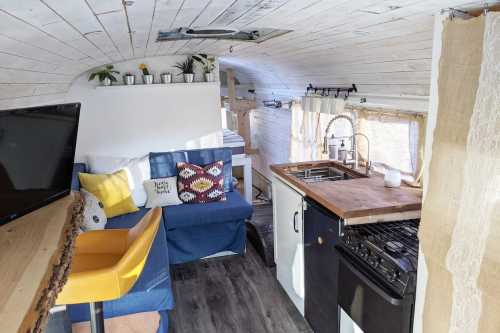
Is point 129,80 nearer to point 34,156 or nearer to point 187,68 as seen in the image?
point 187,68

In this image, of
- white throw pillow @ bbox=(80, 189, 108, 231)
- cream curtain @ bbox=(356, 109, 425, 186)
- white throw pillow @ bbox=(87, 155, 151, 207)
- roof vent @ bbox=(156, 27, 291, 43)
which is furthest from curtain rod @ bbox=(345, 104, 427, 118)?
white throw pillow @ bbox=(80, 189, 108, 231)

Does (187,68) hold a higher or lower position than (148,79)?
higher

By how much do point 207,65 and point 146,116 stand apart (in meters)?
0.90

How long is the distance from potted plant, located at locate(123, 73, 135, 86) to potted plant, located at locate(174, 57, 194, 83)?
50 cm

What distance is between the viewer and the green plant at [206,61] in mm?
4316

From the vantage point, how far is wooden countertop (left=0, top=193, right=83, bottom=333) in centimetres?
69

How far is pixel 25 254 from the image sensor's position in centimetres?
90

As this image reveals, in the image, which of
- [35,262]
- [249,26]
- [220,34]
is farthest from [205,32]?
[35,262]

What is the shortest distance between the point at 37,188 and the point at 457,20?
1380mm

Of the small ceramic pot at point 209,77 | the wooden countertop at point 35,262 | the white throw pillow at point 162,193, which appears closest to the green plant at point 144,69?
the small ceramic pot at point 209,77

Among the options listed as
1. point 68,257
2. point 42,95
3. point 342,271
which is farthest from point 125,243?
point 42,95

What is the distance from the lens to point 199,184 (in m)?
3.80

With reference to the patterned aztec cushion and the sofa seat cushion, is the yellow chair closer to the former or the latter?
the sofa seat cushion

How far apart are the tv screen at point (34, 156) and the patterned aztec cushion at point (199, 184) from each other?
8.06 ft
